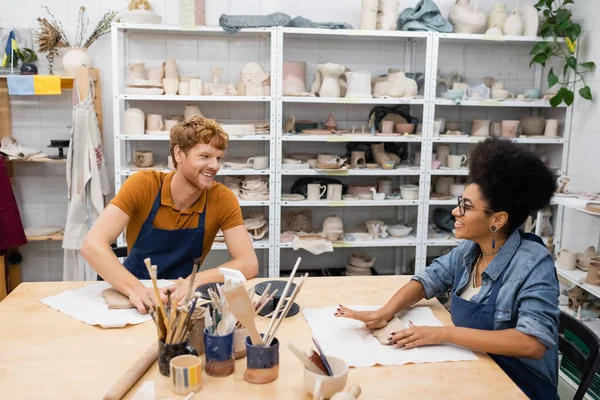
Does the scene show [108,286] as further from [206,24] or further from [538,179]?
[206,24]

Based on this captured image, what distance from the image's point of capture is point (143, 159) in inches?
146

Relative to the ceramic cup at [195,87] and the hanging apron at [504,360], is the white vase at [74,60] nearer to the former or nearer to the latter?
the ceramic cup at [195,87]

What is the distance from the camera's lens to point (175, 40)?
3.94 meters

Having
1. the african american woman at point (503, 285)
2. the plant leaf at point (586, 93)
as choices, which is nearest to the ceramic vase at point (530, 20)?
the plant leaf at point (586, 93)

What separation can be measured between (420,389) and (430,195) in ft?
9.19

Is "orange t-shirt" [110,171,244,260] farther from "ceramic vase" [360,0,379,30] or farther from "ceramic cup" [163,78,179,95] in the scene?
"ceramic vase" [360,0,379,30]

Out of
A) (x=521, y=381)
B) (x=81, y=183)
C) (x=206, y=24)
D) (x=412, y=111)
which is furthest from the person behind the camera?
(x=412, y=111)

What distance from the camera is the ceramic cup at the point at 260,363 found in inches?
52.6

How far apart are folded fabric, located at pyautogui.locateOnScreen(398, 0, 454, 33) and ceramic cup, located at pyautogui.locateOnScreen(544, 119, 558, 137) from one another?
0.99 m

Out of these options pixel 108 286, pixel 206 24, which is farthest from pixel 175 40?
pixel 108 286

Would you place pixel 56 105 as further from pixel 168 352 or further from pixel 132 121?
pixel 168 352

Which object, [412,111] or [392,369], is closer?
[392,369]

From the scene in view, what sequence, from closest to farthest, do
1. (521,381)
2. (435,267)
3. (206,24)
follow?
(521,381) < (435,267) < (206,24)

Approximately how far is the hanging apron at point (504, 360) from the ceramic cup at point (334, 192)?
2231 millimetres
